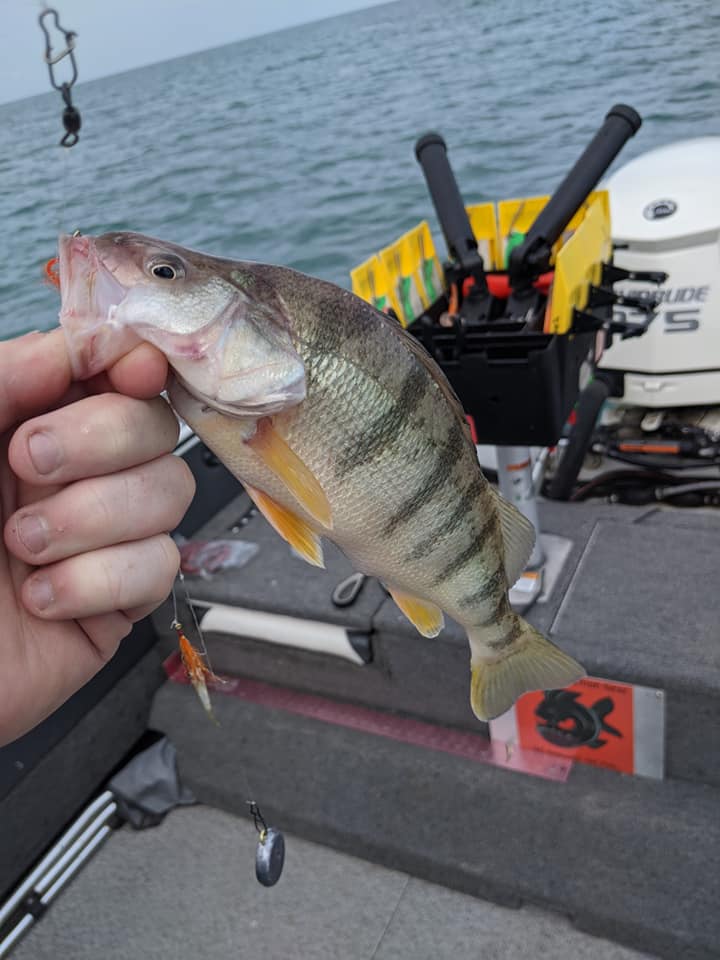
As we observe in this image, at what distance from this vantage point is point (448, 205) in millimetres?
2412

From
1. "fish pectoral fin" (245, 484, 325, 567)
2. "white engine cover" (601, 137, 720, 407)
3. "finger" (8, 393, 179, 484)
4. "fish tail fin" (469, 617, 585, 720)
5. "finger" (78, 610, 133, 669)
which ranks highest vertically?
"finger" (8, 393, 179, 484)

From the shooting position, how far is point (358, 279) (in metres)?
2.16

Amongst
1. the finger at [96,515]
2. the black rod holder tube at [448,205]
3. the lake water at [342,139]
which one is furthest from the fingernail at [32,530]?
the lake water at [342,139]

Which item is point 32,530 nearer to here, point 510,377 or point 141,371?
point 141,371

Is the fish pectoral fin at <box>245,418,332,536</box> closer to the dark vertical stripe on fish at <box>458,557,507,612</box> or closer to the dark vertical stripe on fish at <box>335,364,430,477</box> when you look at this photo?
the dark vertical stripe on fish at <box>335,364,430,477</box>

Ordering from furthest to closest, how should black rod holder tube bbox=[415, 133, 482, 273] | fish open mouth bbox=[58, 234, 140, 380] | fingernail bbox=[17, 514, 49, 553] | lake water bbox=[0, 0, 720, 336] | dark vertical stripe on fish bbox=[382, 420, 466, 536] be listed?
lake water bbox=[0, 0, 720, 336], black rod holder tube bbox=[415, 133, 482, 273], dark vertical stripe on fish bbox=[382, 420, 466, 536], fingernail bbox=[17, 514, 49, 553], fish open mouth bbox=[58, 234, 140, 380]

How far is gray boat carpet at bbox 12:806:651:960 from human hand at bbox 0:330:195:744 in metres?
1.87

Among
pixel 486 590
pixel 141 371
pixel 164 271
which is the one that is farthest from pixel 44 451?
pixel 486 590

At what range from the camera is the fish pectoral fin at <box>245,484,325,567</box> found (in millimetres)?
1098

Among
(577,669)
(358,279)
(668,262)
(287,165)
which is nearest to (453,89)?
(287,165)

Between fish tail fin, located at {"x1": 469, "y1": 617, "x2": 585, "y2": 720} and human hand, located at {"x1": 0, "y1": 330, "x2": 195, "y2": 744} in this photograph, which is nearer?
human hand, located at {"x1": 0, "y1": 330, "x2": 195, "y2": 744}

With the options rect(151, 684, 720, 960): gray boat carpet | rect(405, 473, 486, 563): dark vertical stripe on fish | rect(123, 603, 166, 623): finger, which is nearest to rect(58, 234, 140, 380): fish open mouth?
rect(123, 603, 166, 623): finger

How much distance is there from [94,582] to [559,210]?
1.82 m

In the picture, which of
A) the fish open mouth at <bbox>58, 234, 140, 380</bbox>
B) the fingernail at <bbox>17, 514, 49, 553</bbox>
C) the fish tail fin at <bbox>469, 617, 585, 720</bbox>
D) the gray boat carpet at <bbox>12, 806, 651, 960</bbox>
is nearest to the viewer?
the fish open mouth at <bbox>58, 234, 140, 380</bbox>
